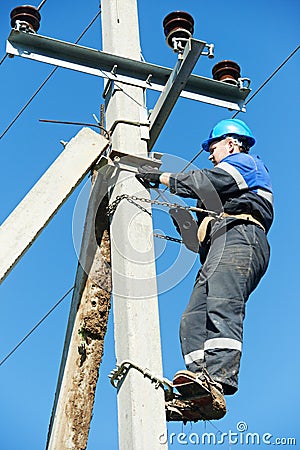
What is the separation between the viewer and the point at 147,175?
13.8 ft

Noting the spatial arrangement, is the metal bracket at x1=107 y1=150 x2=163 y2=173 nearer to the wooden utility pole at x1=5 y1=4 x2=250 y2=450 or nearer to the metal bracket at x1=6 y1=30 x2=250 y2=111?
the wooden utility pole at x1=5 y1=4 x2=250 y2=450

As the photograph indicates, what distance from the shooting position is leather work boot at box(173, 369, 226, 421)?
3.70m

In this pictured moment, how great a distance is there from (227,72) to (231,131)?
0.35 meters

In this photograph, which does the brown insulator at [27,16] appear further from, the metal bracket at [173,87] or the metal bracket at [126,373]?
the metal bracket at [126,373]

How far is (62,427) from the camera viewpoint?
4008 millimetres

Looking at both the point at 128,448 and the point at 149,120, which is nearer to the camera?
the point at 128,448

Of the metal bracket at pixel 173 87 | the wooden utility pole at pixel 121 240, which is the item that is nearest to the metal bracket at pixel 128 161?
the wooden utility pole at pixel 121 240

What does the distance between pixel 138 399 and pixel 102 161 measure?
4.29 feet

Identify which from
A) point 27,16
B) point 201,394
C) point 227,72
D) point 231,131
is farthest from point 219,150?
point 201,394

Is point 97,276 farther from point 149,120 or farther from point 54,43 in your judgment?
point 54,43

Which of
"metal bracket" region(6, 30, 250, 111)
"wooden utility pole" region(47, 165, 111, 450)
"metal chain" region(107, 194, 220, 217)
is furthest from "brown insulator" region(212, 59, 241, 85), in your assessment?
"wooden utility pole" region(47, 165, 111, 450)

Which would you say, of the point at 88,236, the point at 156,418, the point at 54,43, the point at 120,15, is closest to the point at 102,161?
the point at 88,236

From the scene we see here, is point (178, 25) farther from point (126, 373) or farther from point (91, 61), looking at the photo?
point (126, 373)

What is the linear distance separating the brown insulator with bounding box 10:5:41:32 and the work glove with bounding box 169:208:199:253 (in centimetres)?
125
